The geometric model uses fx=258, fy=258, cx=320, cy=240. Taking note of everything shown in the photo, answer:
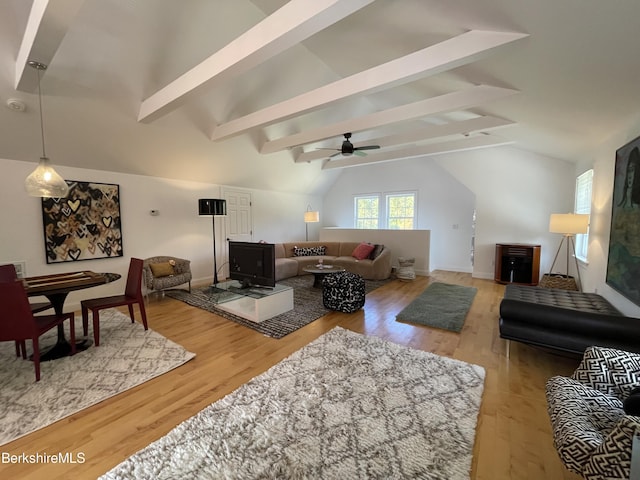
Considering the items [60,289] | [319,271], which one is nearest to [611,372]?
[319,271]

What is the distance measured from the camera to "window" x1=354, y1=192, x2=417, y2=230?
7391mm

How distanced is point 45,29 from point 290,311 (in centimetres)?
357

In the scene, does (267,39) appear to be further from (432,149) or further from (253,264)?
(432,149)

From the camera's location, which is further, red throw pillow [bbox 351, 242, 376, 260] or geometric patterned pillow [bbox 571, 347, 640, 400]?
red throw pillow [bbox 351, 242, 376, 260]

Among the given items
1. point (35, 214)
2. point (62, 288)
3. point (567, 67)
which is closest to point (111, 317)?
point (62, 288)

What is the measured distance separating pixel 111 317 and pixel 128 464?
290 cm

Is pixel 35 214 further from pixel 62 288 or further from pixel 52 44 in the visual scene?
pixel 52 44

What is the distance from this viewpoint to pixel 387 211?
306 inches

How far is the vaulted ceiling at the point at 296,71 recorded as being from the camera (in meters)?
1.75

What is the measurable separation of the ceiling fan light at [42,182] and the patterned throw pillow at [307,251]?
4.80 m

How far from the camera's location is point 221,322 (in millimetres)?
3506

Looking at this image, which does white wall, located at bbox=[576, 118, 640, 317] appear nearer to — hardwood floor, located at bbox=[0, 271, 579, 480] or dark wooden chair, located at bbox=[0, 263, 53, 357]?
hardwood floor, located at bbox=[0, 271, 579, 480]

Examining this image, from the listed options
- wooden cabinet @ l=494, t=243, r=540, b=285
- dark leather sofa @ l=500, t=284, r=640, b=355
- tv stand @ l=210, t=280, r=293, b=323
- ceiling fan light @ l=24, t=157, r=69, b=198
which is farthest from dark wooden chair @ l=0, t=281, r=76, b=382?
wooden cabinet @ l=494, t=243, r=540, b=285

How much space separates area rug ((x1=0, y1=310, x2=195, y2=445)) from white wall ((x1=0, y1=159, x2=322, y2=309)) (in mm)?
1391
